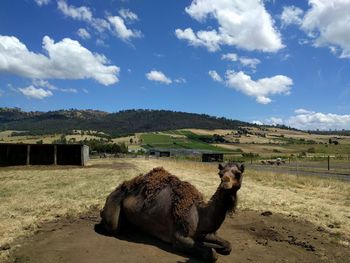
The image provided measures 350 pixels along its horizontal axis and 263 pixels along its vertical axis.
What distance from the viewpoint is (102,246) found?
9.14 m

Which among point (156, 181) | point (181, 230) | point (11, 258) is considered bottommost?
point (11, 258)

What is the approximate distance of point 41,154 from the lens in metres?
37.8

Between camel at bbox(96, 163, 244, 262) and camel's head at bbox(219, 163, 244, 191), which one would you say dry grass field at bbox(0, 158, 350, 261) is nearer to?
camel at bbox(96, 163, 244, 262)

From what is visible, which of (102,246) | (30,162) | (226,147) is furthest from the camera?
(226,147)

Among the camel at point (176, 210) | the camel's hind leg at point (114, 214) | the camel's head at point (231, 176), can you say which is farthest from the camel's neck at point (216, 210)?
the camel's hind leg at point (114, 214)

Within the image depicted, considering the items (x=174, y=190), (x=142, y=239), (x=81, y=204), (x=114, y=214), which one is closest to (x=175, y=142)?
(x=81, y=204)

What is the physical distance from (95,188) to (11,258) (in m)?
10.6

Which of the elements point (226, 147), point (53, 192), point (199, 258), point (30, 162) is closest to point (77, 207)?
point (53, 192)

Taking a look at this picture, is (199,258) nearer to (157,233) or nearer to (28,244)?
(157,233)

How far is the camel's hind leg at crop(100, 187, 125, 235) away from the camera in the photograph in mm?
10281

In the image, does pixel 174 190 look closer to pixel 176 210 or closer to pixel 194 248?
pixel 176 210

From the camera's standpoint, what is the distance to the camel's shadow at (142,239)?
27.9 ft

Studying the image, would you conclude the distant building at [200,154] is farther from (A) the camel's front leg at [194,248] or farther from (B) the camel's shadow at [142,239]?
(A) the camel's front leg at [194,248]

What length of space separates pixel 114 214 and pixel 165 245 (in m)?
1.75
